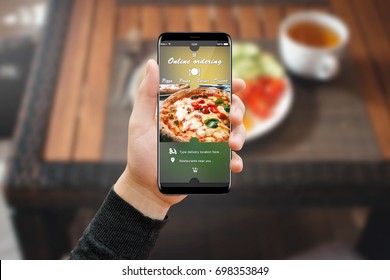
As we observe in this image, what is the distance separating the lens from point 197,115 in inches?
15.8

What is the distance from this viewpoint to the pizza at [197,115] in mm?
402

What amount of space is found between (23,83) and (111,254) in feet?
1.84

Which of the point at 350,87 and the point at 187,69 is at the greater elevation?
the point at 187,69

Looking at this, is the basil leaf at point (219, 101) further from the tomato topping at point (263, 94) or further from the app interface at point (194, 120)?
the tomato topping at point (263, 94)

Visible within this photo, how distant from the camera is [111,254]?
0.46 meters

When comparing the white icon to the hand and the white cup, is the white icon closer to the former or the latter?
the hand

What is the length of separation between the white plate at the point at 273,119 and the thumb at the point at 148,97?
0.99 ft

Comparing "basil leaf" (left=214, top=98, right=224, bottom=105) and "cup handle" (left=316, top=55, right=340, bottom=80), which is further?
"cup handle" (left=316, top=55, right=340, bottom=80)

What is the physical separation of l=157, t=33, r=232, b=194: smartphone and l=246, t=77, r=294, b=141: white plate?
302 millimetres

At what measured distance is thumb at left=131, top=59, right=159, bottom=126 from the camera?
400 millimetres

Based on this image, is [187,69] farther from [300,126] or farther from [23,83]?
[23,83]

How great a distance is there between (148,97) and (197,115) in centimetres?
4

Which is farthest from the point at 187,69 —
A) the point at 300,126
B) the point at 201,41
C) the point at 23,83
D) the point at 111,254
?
the point at 23,83

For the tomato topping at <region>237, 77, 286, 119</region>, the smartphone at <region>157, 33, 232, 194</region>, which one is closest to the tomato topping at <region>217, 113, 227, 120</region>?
the smartphone at <region>157, 33, 232, 194</region>
